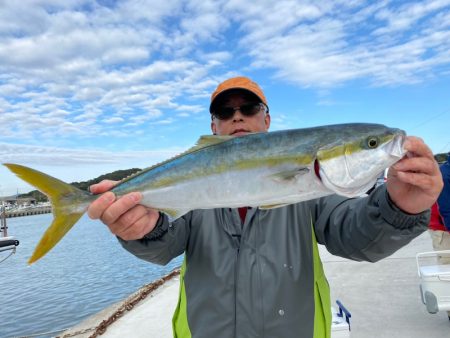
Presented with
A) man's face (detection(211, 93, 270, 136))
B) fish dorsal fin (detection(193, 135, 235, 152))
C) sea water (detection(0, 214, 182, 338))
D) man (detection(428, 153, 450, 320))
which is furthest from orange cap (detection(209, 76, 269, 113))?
sea water (detection(0, 214, 182, 338))

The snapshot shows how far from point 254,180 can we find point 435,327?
4.14m

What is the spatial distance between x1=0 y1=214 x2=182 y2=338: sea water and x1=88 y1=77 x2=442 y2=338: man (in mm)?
10046

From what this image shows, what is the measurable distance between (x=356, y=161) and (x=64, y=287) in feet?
54.2

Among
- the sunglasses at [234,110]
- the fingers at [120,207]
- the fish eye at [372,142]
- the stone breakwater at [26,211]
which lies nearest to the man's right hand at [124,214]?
the fingers at [120,207]

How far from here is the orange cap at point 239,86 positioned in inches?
119

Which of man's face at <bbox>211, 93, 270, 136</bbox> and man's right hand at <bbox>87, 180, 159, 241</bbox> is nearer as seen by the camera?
man's right hand at <bbox>87, 180, 159, 241</bbox>

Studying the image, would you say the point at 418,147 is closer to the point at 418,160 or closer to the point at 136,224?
the point at 418,160

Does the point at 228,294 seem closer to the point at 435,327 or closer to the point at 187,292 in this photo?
the point at 187,292

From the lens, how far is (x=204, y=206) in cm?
223

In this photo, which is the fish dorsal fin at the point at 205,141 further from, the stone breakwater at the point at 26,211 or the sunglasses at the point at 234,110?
the stone breakwater at the point at 26,211

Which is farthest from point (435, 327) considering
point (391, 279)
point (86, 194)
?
point (86, 194)

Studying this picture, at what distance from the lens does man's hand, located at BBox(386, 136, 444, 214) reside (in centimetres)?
184

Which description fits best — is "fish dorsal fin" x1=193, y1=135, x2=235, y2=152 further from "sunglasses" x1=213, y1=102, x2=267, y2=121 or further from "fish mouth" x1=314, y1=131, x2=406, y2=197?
"sunglasses" x1=213, y1=102, x2=267, y2=121

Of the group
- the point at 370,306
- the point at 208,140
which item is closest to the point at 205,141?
Result: the point at 208,140
